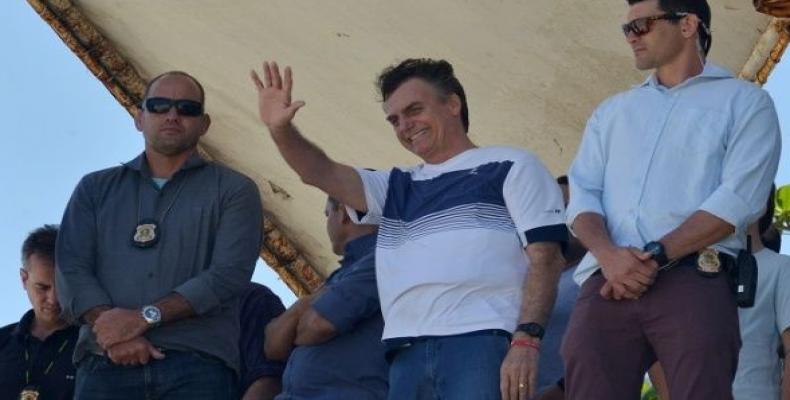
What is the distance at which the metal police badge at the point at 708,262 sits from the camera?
5113 millimetres

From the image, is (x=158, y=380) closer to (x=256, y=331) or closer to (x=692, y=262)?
(x=256, y=331)

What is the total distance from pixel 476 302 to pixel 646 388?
238cm

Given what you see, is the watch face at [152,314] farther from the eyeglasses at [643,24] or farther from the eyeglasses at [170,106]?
the eyeglasses at [643,24]

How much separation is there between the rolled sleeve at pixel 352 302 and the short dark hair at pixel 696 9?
1245mm

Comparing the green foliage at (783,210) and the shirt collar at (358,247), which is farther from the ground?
the shirt collar at (358,247)

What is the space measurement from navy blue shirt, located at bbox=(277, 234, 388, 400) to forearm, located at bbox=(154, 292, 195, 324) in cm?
41

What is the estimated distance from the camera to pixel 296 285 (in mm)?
9039

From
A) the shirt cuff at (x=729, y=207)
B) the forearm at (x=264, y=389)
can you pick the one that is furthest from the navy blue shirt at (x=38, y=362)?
the shirt cuff at (x=729, y=207)

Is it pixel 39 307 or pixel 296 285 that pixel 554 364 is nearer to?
pixel 39 307

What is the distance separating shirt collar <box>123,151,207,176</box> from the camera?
6473 mm

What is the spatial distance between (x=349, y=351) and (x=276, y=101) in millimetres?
865

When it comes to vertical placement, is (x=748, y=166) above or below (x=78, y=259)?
below

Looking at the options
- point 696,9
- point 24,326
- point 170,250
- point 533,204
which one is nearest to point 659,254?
point 533,204

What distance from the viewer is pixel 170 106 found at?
6516 millimetres
